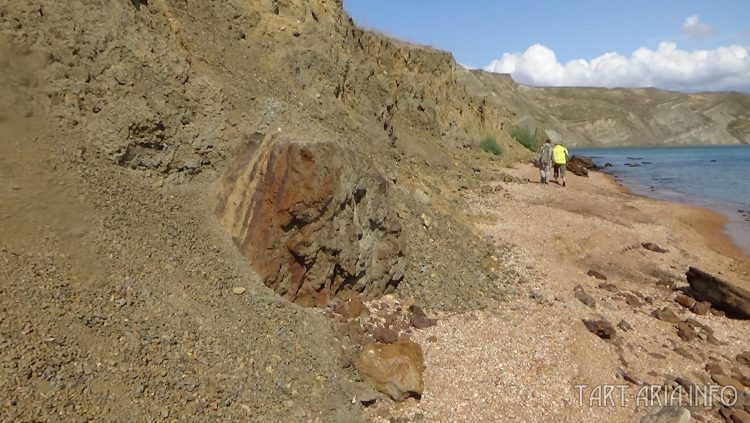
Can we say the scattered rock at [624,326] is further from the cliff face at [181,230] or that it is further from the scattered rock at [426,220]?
the scattered rock at [426,220]

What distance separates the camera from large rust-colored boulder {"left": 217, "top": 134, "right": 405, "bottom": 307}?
5.48 metres

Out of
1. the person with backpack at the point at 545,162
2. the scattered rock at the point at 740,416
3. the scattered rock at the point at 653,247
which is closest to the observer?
the scattered rock at the point at 740,416

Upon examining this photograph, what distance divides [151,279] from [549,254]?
8.31 m

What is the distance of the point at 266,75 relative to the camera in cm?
802

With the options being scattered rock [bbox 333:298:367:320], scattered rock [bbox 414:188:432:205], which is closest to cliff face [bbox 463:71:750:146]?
scattered rock [bbox 414:188:432:205]

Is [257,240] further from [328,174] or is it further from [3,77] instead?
[3,77]

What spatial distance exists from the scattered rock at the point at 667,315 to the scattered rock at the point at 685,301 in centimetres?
66

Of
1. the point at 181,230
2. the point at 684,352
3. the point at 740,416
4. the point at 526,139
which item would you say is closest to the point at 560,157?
the point at 684,352

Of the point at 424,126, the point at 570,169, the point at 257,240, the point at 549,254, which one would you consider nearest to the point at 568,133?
the point at 570,169

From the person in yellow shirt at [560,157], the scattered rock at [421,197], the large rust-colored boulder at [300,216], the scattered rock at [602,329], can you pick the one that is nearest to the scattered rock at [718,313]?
the scattered rock at [602,329]

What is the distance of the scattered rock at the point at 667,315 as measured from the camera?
24.5ft

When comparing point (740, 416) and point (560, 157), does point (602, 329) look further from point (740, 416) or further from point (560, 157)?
point (560, 157)

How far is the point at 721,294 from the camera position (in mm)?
7984

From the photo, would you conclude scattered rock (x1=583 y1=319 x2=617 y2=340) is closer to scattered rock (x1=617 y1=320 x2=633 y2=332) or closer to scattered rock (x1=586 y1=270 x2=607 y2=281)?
scattered rock (x1=617 y1=320 x2=633 y2=332)
